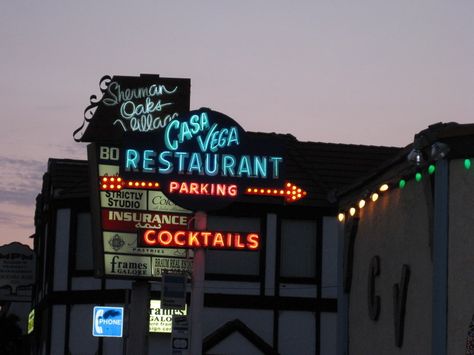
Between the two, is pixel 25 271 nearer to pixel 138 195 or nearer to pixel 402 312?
pixel 138 195

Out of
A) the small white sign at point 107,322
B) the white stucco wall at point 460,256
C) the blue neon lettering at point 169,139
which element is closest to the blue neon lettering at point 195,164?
the blue neon lettering at point 169,139

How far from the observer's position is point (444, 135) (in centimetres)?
1592

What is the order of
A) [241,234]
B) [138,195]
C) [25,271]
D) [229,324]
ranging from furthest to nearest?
1. [25,271]
2. [229,324]
3. [138,195]
4. [241,234]

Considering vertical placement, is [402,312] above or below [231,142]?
below

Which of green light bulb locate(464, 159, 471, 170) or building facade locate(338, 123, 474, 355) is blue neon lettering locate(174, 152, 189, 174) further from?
green light bulb locate(464, 159, 471, 170)

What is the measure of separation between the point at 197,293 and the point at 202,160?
115 inches

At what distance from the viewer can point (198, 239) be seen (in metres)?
24.6

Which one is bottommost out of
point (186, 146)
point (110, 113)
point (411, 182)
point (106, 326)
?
point (106, 326)

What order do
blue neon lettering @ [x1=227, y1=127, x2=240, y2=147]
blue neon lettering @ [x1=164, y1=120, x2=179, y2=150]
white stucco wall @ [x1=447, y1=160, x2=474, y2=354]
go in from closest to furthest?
white stucco wall @ [x1=447, y1=160, x2=474, y2=354]
blue neon lettering @ [x1=164, y1=120, x2=179, y2=150]
blue neon lettering @ [x1=227, y1=127, x2=240, y2=147]

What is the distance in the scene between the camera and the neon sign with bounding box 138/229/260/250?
2455 centimetres

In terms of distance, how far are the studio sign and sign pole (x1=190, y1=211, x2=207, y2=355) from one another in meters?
0.42

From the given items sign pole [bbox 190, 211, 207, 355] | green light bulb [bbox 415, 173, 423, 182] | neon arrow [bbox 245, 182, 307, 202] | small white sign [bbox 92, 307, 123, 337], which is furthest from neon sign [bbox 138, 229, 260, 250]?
small white sign [bbox 92, 307, 123, 337]

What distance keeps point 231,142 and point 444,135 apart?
33.6 ft

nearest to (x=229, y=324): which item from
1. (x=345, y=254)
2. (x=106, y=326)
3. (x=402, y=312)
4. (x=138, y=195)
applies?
(x=106, y=326)
